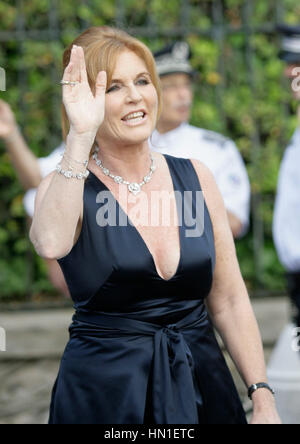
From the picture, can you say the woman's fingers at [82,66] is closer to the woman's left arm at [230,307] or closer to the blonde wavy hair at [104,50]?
the blonde wavy hair at [104,50]

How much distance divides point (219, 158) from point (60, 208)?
82.9 inches

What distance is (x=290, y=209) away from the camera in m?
3.50

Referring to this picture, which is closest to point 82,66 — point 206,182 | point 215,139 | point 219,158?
point 206,182

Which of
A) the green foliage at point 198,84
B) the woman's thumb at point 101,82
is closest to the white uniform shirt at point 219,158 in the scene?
the woman's thumb at point 101,82

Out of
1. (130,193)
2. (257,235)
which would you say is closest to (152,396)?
(130,193)

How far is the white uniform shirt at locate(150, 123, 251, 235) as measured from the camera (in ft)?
12.3

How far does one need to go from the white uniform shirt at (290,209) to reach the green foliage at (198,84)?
7.68 ft

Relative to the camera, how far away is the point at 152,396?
199 centimetres

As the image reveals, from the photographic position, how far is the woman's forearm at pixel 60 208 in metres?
1.83

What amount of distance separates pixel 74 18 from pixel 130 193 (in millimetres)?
4214

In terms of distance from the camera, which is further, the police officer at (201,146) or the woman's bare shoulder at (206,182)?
the police officer at (201,146)

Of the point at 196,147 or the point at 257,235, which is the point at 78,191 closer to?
the point at 196,147

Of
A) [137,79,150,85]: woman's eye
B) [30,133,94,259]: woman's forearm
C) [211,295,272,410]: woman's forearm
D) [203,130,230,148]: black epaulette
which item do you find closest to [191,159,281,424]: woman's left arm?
[211,295,272,410]: woman's forearm

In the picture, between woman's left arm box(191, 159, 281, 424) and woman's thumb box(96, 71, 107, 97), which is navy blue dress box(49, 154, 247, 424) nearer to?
woman's left arm box(191, 159, 281, 424)
